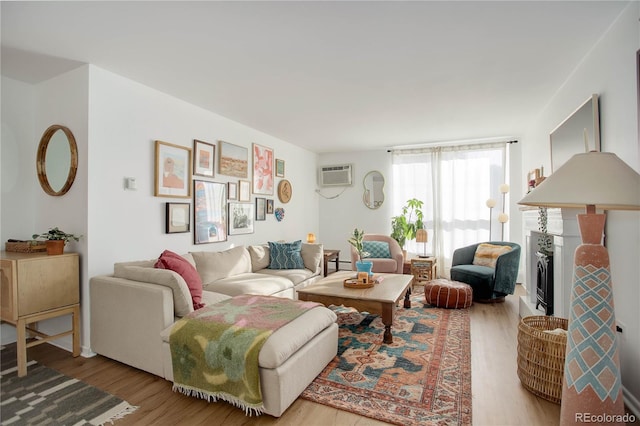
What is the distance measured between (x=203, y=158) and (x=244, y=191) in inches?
34.5

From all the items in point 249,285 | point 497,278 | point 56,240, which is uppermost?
point 56,240

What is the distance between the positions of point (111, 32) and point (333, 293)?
9.07 feet

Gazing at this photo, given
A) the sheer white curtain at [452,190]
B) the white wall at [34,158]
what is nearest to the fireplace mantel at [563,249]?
the sheer white curtain at [452,190]

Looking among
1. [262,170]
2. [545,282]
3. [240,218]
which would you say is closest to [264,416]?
[545,282]

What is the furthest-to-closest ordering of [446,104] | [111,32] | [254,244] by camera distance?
[254,244] → [446,104] → [111,32]

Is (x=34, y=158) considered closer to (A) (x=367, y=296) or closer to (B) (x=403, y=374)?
(A) (x=367, y=296)

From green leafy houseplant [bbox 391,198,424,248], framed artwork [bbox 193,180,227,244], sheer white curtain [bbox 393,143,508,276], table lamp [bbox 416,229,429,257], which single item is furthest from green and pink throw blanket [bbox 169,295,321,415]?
sheer white curtain [bbox 393,143,508,276]

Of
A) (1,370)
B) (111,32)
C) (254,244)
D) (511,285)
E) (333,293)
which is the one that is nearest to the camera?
(111,32)

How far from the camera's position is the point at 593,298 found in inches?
62.0

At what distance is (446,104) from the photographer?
12.8 feet

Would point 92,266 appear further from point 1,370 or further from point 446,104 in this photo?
point 446,104

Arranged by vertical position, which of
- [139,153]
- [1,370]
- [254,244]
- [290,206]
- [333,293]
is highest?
[139,153]

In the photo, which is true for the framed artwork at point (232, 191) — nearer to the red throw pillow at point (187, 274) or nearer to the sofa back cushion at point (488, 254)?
the red throw pillow at point (187, 274)

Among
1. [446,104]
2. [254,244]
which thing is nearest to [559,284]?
[446,104]
